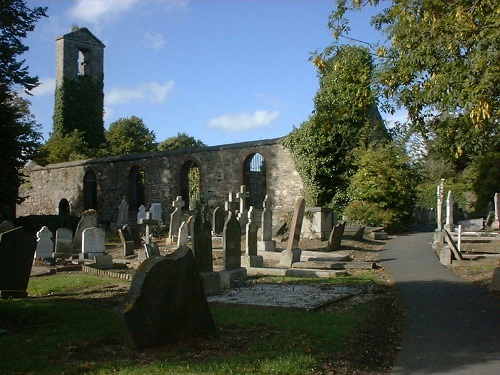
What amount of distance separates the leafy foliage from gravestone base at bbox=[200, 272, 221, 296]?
1446 centimetres

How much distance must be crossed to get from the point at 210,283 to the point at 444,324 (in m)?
4.61

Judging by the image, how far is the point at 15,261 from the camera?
10.7 metres

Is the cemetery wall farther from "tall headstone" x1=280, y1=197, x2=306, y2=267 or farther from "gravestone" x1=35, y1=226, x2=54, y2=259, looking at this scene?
"gravestone" x1=35, y1=226, x2=54, y2=259

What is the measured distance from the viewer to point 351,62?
1182 cm

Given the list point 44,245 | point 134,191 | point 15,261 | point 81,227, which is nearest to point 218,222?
point 81,227

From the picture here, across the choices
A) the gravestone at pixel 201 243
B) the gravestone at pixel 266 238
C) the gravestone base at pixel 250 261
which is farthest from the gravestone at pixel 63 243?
the gravestone at pixel 201 243

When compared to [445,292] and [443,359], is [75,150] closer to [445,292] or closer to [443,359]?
[445,292]

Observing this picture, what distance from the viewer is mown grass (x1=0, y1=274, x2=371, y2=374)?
5783 millimetres

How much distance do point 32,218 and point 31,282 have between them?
52.7 feet

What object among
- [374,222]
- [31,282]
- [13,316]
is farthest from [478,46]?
[374,222]

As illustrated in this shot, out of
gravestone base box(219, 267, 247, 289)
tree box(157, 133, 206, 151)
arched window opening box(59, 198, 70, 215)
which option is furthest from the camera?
tree box(157, 133, 206, 151)

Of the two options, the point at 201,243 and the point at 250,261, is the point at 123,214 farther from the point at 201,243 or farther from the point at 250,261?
the point at 201,243

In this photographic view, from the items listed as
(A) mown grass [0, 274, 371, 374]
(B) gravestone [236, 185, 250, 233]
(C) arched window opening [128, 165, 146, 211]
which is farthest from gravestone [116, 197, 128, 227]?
(A) mown grass [0, 274, 371, 374]

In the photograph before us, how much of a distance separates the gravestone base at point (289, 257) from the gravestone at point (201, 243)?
4582mm
